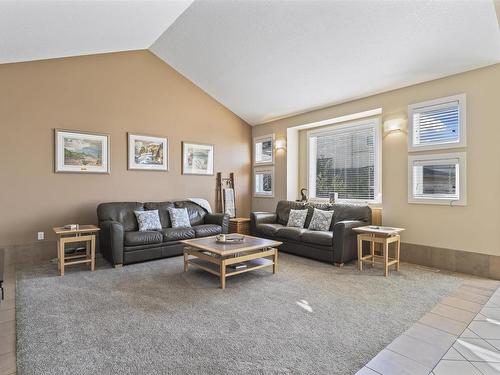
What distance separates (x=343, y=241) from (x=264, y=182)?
3213mm

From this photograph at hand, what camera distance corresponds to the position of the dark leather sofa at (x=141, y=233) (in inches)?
168

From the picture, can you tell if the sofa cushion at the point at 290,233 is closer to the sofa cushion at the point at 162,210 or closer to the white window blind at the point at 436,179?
the white window blind at the point at 436,179

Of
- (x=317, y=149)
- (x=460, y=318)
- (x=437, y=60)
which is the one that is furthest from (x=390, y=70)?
(x=460, y=318)

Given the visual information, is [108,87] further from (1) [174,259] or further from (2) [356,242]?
(2) [356,242]

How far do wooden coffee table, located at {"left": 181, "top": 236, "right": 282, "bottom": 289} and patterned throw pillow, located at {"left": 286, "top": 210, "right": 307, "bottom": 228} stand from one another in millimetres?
1410

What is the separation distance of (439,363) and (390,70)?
12.7ft

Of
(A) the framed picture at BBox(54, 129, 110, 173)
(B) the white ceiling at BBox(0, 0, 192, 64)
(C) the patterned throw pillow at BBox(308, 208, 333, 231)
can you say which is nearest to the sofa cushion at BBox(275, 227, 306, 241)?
(C) the patterned throw pillow at BBox(308, 208, 333, 231)

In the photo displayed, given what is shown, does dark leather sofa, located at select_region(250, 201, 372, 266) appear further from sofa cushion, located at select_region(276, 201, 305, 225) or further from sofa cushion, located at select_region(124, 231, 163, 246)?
sofa cushion, located at select_region(124, 231, 163, 246)

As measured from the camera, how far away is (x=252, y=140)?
7.44m

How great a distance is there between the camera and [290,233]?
5.02 metres

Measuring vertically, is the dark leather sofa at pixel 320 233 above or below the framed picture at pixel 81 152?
below

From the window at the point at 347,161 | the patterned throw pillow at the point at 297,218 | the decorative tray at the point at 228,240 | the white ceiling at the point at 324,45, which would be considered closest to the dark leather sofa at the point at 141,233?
the decorative tray at the point at 228,240

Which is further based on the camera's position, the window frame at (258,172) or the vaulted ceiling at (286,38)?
the window frame at (258,172)

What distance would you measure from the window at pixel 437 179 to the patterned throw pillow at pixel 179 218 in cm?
378
